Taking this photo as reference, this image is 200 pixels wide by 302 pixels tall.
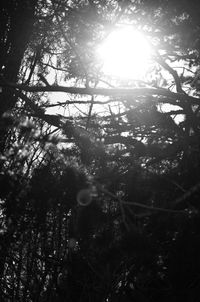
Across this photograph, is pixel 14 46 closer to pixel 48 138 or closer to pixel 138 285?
pixel 48 138

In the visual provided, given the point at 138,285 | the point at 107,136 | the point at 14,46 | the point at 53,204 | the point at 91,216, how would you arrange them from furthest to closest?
the point at 14,46
the point at 107,136
the point at 138,285
the point at 53,204
the point at 91,216

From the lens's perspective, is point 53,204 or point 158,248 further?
point 53,204

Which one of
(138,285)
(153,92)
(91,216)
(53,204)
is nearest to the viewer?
(91,216)

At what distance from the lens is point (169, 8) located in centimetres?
400

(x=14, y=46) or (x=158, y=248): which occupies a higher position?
(x=14, y=46)

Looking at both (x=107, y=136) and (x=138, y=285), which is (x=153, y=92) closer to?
(x=107, y=136)

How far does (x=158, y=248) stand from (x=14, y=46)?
17.3 feet

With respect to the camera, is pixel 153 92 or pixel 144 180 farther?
pixel 153 92

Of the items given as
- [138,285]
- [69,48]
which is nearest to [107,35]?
[69,48]

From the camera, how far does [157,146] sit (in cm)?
333

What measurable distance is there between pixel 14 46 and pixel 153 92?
4106mm

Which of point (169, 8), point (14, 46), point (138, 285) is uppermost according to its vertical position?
point (14, 46)

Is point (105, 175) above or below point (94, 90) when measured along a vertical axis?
below

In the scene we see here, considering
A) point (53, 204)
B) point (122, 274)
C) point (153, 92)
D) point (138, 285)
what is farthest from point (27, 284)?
point (153, 92)
